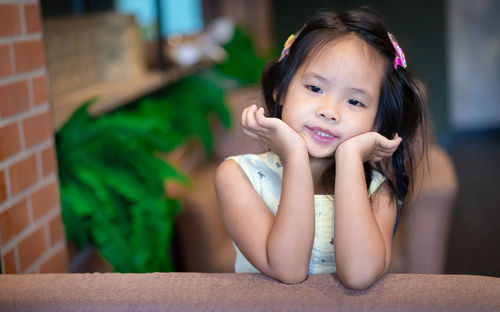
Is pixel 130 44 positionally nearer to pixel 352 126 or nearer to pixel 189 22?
pixel 189 22

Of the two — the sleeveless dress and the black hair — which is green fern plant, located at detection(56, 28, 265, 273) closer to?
the sleeveless dress

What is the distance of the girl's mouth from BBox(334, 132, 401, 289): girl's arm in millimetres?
50

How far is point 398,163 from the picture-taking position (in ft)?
4.86

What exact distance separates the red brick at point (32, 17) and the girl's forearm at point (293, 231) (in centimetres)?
93

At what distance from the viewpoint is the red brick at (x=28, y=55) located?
1551 millimetres

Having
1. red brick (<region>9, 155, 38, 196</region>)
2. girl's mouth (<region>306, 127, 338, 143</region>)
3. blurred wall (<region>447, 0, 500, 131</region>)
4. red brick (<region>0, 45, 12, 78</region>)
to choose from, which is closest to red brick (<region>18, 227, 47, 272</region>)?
red brick (<region>9, 155, 38, 196</region>)

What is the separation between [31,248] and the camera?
1.63 metres

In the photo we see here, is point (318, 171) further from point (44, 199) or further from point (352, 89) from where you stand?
point (44, 199)

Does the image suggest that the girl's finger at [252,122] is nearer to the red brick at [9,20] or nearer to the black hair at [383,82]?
the black hair at [383,82]

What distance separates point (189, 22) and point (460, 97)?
4234 millimetres

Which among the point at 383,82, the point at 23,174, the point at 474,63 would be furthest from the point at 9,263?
the point at 474,63

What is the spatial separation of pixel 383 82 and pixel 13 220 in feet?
3.45

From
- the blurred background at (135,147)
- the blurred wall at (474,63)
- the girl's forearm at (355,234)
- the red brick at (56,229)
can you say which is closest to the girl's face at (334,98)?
the girl's forearm at (355,234)

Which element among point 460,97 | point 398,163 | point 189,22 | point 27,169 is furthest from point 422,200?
point 460,97
